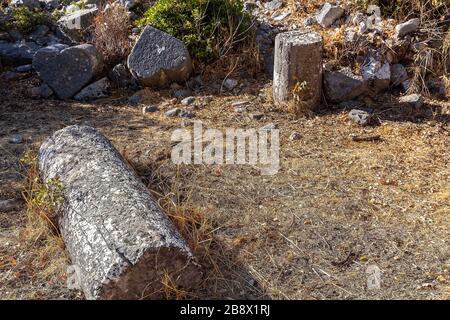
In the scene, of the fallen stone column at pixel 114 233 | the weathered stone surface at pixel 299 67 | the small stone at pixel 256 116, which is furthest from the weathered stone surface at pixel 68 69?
the fallen stone column at pixel 114 233

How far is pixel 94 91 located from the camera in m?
6.70

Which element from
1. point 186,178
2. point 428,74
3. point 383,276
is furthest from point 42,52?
point 383,276

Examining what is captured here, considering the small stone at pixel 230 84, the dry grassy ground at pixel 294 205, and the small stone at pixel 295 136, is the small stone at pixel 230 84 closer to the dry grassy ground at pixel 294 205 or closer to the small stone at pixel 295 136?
the dry grassy ground at pixel 294 205

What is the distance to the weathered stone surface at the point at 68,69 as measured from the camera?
6629mm

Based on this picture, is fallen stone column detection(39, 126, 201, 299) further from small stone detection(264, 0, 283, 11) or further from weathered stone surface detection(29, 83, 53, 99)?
small stone detection(264, 0, 283, 11)

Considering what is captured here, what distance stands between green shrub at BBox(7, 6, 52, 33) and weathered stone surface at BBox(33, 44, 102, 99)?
109cm

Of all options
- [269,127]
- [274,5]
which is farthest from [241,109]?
[274,5]

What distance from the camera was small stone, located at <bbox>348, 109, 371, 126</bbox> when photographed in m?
5.80

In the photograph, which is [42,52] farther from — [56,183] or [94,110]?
[56,183]

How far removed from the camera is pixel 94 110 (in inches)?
249

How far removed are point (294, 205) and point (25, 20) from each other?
4.73m

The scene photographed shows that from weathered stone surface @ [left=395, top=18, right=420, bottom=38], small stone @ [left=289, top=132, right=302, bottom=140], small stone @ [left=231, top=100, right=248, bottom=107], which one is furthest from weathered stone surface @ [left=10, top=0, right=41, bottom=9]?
weathered stone surface @ [left=395, top=18, right=420, bottom=38]

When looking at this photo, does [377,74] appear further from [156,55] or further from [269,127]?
[156,55]
